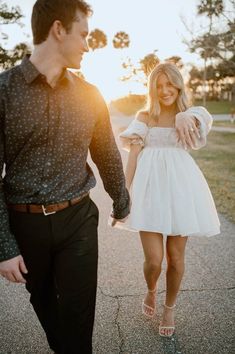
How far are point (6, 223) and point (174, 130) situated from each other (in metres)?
1.61

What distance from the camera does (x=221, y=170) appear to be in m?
10.4

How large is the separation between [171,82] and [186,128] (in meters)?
0.43

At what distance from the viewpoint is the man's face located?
215 cm

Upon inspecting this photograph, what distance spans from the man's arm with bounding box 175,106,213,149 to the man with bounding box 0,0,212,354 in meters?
0.73

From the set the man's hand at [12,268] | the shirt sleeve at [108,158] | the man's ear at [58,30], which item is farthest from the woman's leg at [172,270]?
the man's ear at [58,30]

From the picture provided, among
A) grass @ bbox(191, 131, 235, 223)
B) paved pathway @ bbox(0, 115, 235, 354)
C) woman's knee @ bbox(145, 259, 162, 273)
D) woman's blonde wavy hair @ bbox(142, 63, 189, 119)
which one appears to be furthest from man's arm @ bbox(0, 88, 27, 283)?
grass @ bbox(191, 131, 235, 223)

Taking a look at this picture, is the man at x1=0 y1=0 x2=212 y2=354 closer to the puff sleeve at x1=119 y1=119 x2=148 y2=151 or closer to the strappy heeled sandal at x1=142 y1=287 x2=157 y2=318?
the puff sleeve at x1=119 y1=119 x2=148 y2=151

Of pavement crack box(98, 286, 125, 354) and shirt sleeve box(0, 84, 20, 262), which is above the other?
shirt sleeve box(0, 84, 20, 262)

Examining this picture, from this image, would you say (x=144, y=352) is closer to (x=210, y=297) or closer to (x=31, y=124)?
(x=210, y=297)

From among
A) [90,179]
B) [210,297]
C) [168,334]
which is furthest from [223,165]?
[90,179]

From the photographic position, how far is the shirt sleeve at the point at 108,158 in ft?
8.03

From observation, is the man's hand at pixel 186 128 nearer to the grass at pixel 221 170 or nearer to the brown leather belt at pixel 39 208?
the brown leather belt at pixel 39 208

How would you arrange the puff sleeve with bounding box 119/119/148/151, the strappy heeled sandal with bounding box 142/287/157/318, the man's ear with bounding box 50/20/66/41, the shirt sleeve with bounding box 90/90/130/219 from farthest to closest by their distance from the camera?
the strappy heeled sandal with bounding box 142/287/157/318, the puff sleeve with bounding box 119/119/148/151, the shirt sleeve with bounding box 90/90/130/219, the man's ear with bounding box 50/20/66/41

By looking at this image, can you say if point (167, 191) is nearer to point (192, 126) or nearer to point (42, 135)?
point (192, 126)
